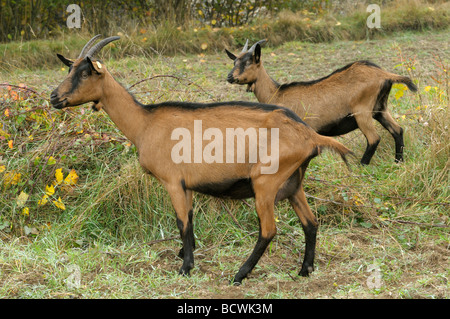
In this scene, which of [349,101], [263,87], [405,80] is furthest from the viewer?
[263,87]

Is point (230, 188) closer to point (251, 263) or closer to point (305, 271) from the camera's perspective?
point (251, 263)

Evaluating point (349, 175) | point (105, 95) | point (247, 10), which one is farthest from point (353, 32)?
point (105, 95)

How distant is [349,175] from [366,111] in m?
0.99

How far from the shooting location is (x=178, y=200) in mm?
5336

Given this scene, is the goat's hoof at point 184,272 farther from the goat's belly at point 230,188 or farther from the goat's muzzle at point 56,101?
the goat's muzzle at point 56,101

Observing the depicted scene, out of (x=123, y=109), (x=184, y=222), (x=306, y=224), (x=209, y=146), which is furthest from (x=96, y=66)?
(x=306, y=224)

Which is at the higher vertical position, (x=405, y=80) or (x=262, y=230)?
(x=405, y=80)

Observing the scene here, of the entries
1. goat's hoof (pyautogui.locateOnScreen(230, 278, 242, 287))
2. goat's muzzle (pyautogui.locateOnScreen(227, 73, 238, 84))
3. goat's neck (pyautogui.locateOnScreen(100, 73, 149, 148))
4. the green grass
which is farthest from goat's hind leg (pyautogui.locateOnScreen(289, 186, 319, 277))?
the green grass

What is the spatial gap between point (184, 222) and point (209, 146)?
2.30 ft

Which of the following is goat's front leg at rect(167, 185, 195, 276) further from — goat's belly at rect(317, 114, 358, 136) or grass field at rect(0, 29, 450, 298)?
goat's belly at rect(317, 114, 358, 136)

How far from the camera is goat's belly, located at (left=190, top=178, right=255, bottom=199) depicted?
5242mm

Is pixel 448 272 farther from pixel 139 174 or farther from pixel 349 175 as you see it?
pixel 139 174

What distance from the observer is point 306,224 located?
543cm

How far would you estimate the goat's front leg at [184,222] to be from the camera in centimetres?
534
